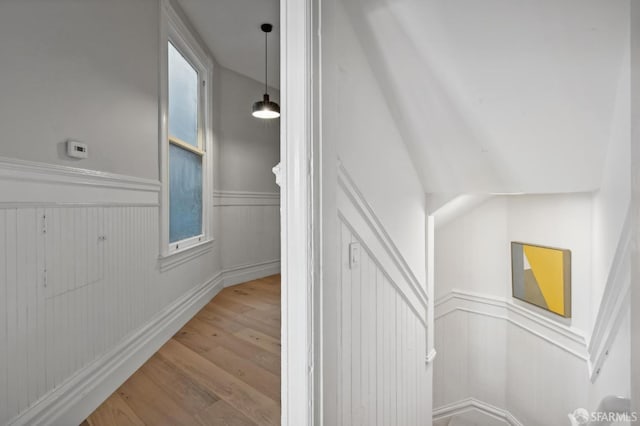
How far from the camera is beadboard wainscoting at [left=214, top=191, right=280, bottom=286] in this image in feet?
11.5

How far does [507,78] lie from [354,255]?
90 centimetres

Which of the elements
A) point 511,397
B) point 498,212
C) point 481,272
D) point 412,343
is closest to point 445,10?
point 412,343

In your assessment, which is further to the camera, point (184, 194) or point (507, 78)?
point (184, 194)

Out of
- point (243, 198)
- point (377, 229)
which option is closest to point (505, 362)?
point (377, 229)

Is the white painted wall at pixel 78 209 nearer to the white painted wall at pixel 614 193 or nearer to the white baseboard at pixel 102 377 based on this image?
the white baseboard at pixel 102 377

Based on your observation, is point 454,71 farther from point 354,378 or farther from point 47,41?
point 47,41

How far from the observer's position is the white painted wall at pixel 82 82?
118cm

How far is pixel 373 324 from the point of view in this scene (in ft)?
4.06

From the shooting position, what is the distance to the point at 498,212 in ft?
8.71

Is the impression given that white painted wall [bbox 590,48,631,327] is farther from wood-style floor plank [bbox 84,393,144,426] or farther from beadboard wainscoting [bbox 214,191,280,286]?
beadboard wainscoting [bbox 214,191,280,286]

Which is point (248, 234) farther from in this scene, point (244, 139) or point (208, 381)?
point (208, 381)

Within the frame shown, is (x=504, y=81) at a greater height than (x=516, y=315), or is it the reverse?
(x=504, y=81)

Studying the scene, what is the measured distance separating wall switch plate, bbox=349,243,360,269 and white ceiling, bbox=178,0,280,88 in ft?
8.06

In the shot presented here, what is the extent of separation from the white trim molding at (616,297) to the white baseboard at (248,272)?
3.31 metres
